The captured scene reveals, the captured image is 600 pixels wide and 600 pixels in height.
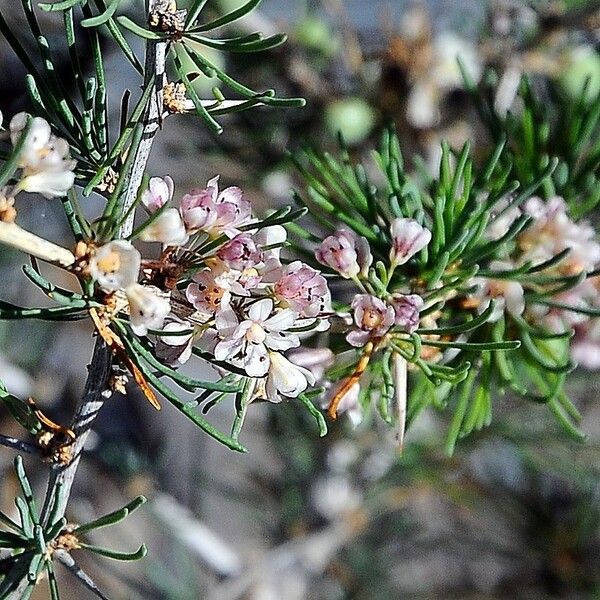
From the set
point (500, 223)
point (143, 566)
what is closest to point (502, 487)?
point (143, 566)

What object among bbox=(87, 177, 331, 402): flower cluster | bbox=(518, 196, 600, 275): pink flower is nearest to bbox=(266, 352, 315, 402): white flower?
bbox=(87, 177, 331, 402): flower cluster

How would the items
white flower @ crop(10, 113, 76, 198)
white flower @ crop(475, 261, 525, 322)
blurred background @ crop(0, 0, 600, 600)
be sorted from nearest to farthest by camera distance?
white flower @ crop(10, 113, 76, 198)
white flower @ crop(475, 261, 525, 322)
blurred background @ crop(0, 0, 600, 600)

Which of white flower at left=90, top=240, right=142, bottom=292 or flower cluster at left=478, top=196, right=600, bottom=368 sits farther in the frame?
flower cluster at left=478, top=196, right=600, bottom=368

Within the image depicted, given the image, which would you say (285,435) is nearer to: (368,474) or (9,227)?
(368,474)

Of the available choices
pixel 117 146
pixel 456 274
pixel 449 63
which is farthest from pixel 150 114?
pixel 449 63

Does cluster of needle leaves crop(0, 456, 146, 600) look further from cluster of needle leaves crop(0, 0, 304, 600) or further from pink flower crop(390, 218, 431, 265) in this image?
pink flower crop(390, 218, 431, 265)

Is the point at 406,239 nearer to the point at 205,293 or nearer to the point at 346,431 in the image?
the point at 205,293
